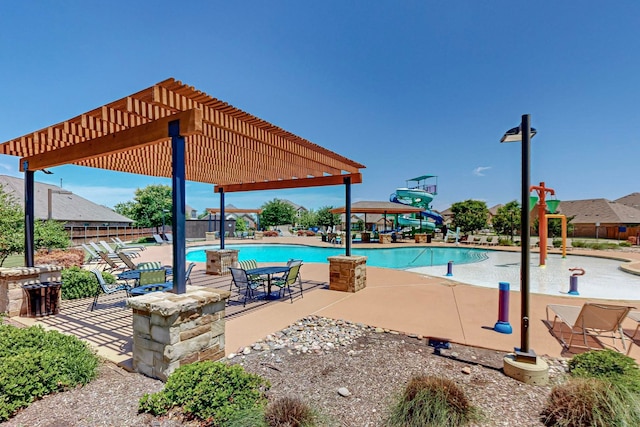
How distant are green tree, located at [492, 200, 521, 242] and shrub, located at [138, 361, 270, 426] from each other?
98.7 feet

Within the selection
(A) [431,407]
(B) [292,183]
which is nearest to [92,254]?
(B) [292,183]

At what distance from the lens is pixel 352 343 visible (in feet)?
13.0

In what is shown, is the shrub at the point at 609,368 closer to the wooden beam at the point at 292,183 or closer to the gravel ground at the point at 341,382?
the gravel ground at the point at 341,382

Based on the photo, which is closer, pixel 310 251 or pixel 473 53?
pixel 473 53

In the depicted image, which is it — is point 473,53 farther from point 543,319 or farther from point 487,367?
point 487,367

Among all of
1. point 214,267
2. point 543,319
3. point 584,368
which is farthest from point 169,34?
point 543,319

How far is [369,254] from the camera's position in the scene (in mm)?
18641

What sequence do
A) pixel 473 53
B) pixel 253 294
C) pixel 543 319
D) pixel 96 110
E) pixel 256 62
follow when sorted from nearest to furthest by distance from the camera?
1. pixel 96 110
2. pixel 543 319
3. pixel 253 294
4. pixel 256 62
5. pixel 473 53

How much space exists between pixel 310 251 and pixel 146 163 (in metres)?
14.6

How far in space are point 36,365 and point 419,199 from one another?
103ft

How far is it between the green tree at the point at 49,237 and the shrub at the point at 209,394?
1292cm

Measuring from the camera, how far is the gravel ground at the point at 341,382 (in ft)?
7.90

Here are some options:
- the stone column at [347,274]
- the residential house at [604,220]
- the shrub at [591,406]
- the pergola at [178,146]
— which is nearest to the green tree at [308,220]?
the residential house at [604,220]

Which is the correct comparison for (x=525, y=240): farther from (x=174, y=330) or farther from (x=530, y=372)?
(x=174, y=330)
